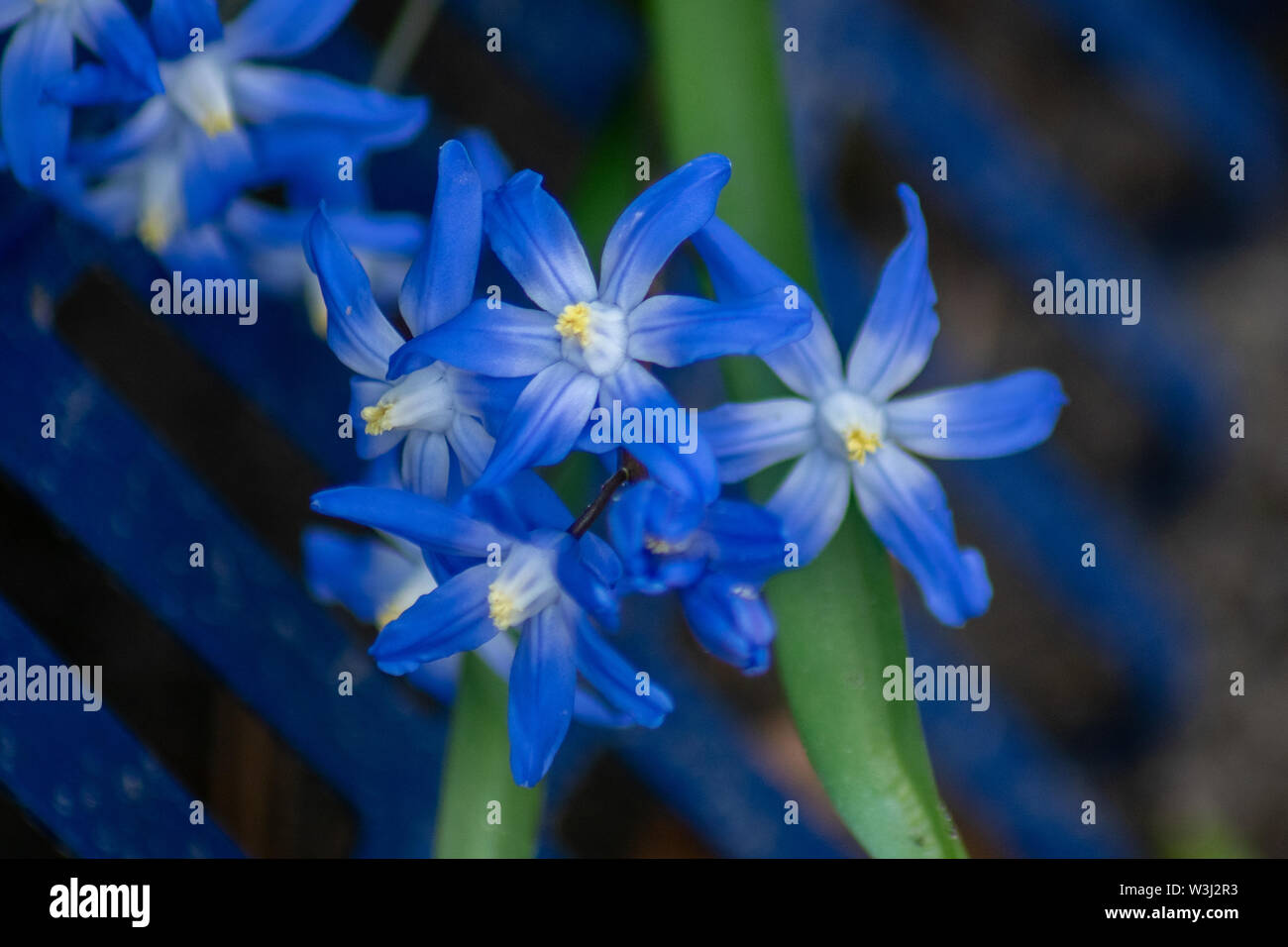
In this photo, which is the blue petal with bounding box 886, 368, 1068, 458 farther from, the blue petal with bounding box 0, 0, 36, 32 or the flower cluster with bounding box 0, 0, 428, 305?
the blue petal with bounding box 0, 0, 36, 32

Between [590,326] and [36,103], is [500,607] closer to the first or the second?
[590,326]

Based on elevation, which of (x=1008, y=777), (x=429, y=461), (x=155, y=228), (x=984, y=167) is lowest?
(x=1008, y=777)

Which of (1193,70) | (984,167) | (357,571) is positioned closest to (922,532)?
(357,571)

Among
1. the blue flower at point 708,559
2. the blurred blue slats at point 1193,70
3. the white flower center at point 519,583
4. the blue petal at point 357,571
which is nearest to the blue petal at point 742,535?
the blue flower at point 708,559

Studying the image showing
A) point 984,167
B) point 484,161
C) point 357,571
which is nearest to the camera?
point 484,161
